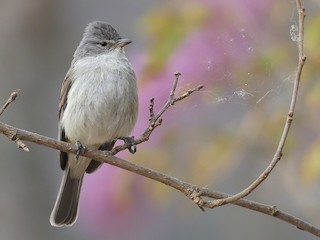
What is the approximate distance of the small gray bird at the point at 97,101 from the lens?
441 centimetres

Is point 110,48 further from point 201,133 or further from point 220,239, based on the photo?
point 220,239

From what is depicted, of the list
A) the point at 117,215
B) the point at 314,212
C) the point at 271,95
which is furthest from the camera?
the point at 117,215

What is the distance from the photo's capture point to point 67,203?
15.8ft

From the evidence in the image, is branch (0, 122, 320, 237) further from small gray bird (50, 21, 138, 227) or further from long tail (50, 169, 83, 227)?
long tail (50, 169, 83, 227)

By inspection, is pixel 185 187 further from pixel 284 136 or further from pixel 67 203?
pixel 67 203

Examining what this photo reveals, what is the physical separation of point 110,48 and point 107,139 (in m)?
0.61

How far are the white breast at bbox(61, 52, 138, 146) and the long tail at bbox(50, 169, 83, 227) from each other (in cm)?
47

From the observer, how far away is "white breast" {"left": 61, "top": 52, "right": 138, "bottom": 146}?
4.41m

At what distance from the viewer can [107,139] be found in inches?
180

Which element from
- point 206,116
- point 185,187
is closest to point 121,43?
point 206,116

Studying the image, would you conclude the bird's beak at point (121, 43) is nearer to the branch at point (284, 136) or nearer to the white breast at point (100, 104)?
the white breast at point (100, 104)

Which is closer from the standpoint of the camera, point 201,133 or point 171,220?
point 201,133

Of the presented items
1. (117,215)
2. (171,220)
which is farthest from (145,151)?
(171,220)

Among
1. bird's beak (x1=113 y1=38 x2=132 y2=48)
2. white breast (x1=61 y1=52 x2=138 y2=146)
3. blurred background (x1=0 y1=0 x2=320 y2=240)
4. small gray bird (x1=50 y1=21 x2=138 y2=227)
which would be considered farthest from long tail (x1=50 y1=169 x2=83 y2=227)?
bird's beak (x1=113 y1=38 x2=132 y2=48)
